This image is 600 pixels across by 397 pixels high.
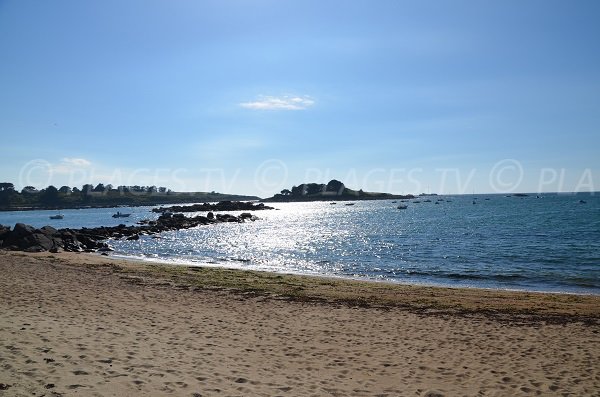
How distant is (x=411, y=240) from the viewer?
52.8 metres

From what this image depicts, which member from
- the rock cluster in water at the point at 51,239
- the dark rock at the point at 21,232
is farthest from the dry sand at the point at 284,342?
the dark rock at the point at 21,232

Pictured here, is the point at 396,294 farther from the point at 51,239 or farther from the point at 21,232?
the point at 51,239

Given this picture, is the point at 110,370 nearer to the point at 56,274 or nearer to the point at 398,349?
the point at 398,349

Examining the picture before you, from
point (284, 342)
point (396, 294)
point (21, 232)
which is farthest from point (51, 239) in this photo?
point (284, 342)

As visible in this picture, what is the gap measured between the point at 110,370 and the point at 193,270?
843 inches

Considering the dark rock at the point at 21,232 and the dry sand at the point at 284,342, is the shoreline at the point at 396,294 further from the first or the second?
the dark rock at the point at 21,232

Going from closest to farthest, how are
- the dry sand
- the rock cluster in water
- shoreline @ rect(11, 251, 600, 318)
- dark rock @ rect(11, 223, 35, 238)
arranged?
the dry sand → shoreline @ rect(11, 251, 600, 318) → the rock cluster in water → dark rock @ rect(11, 223, 35, 238)

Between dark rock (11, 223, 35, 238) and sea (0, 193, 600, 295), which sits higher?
dark rock (11, 223, 35, 238)

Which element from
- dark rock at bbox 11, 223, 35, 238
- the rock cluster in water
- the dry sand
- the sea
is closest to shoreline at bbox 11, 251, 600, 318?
the dry sand

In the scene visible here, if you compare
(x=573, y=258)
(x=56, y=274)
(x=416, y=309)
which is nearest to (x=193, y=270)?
(x=56, y=274)

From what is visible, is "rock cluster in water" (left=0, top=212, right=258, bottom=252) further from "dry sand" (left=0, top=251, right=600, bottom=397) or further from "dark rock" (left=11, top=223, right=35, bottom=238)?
"dry sand" (left=0, top=251, right=600, bottom=397)

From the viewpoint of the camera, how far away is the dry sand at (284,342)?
333 inches

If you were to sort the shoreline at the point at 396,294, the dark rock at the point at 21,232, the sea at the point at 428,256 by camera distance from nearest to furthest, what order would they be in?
the shoreline at the point at 396,294 < the sea at the point at 428,256 < the dark rock at the point at 21,232

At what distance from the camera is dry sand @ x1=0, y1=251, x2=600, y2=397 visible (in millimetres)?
8461
